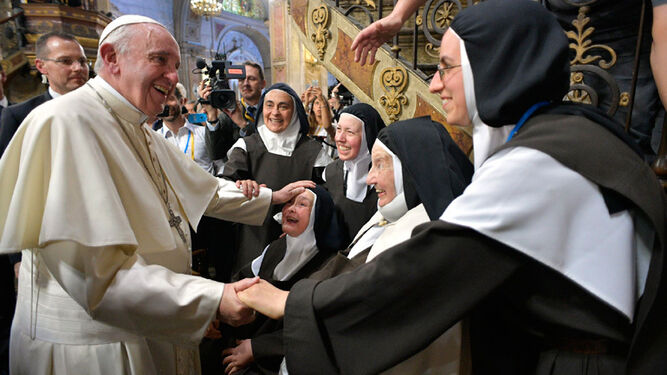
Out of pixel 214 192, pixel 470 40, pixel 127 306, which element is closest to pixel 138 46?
pixel 214 192

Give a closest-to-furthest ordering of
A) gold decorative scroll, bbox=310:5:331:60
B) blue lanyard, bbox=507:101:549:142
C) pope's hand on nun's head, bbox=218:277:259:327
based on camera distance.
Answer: blue lanyard, bbox=507:101:549:142
pope's hand on nun's head, bbox=218:277:259:327
gold decorative scroll, bbox=310:5:331:60

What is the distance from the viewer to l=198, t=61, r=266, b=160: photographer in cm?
441

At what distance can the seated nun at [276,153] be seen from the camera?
12.5 feet

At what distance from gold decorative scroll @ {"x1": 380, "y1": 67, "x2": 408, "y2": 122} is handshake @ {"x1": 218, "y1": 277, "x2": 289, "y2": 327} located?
210cm

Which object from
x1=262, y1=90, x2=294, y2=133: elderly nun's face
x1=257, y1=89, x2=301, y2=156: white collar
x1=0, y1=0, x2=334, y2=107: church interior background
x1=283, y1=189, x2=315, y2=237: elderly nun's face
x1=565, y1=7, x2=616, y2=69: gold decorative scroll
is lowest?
x1=283, y1=189, x2=315, y2=237: elderly nun's face

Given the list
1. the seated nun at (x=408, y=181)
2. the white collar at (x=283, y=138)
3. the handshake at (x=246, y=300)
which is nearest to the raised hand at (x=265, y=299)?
the handshake at (x=246, y=300)

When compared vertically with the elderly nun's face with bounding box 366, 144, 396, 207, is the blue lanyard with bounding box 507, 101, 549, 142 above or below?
above

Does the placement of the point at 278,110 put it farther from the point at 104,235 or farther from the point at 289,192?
the point at 104,235

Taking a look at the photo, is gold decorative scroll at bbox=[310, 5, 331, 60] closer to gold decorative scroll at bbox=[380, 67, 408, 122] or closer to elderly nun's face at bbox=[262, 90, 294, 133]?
elderly nun's face at bbox=[262, 90, 294, 133]

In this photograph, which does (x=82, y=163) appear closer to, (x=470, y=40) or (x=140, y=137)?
(x=140, y=137)

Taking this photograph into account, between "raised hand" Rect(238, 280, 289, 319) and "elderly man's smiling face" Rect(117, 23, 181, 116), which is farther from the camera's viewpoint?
"elderly man's smiling face" Rect(117, 23, 181, 116)

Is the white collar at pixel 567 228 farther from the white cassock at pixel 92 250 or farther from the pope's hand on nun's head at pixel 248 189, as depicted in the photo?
the pope's hand on nun's head at pixel 248 189

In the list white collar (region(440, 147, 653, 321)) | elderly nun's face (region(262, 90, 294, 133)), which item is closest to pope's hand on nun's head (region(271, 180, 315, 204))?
elderly nun's face (region(262, 90, 294, 133))

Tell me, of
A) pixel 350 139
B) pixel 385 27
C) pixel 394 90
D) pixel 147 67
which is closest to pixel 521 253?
pixel 147 67
